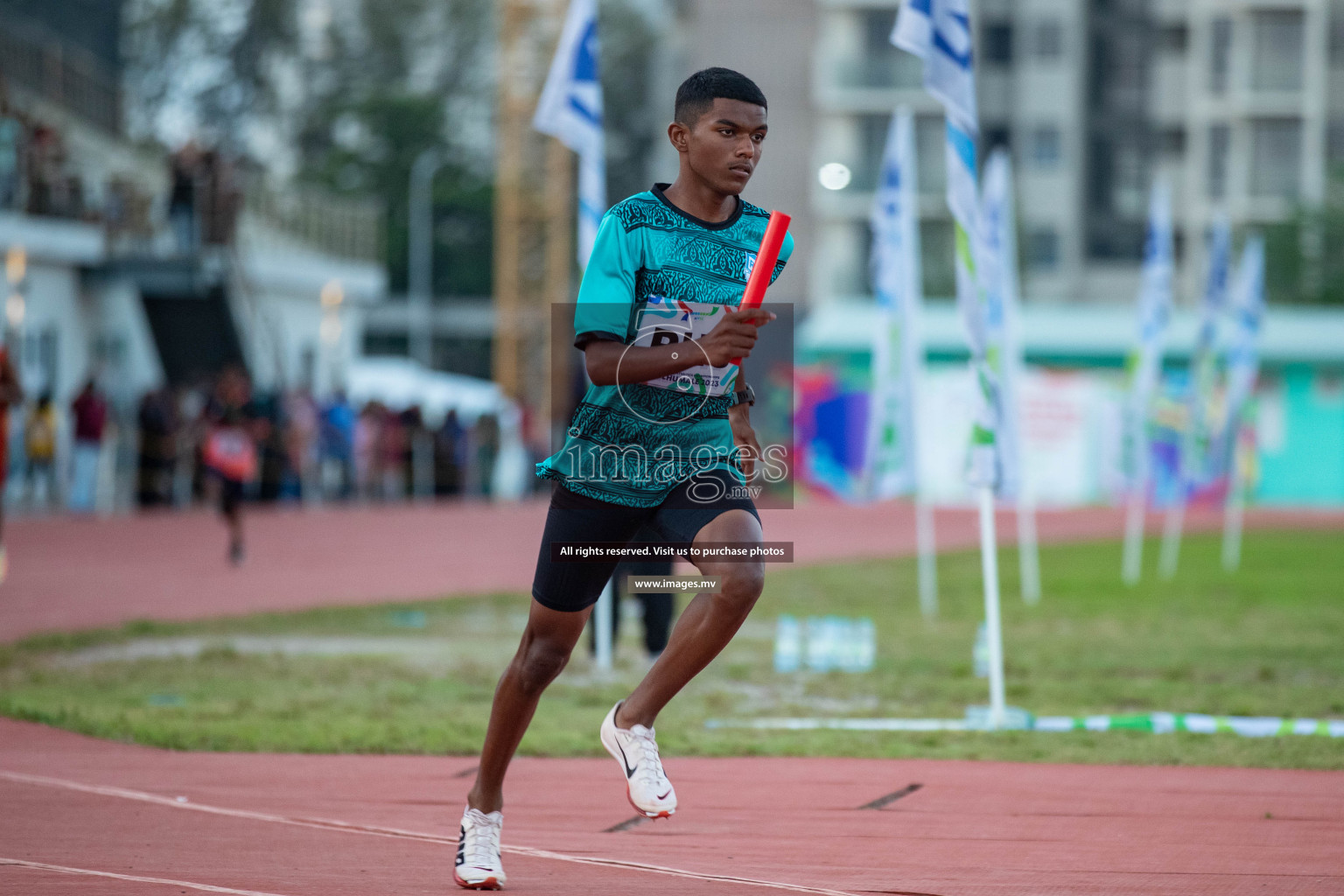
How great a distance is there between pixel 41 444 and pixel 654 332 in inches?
897

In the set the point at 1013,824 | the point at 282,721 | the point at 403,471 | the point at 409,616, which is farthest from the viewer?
the point at 403,471

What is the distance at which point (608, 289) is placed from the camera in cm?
466

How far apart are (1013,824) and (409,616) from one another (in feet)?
30.5

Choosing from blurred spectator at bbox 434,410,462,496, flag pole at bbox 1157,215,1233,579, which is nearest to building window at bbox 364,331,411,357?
blurred spectator at bbox 434,410,462,496

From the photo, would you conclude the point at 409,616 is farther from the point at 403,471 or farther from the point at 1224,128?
the point at 1224,128

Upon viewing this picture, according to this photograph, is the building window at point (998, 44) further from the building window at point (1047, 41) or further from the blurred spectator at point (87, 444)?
the blurred spectator at point (87, 444)

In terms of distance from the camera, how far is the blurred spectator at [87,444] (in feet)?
83.9

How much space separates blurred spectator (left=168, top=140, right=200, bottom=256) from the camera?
30.7 meters

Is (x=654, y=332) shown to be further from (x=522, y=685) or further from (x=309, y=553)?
(x=309, y=553)

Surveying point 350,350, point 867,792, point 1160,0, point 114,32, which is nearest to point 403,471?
point 350,350

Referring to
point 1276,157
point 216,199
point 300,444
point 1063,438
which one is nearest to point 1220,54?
point 1276,157

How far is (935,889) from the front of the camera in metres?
5.00

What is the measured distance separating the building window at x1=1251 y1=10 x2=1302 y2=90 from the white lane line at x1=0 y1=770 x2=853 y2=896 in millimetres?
61059

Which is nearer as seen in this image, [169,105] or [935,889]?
[935,889]
